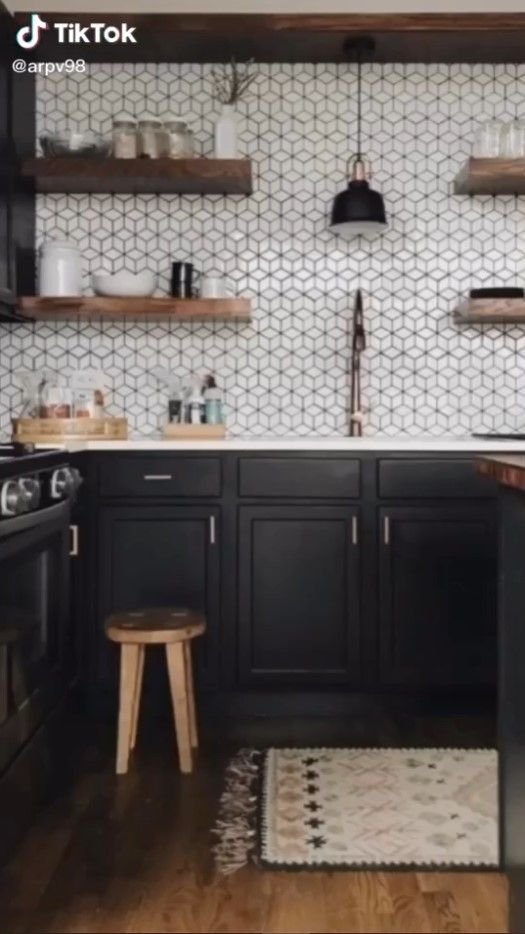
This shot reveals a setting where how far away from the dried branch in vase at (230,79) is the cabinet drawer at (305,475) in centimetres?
144

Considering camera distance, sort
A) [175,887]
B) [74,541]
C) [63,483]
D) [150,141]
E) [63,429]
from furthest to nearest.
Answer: [150,141] → [63,429] → [74,541] → [63,483] → [175,887]

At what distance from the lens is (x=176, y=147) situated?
3832 mm

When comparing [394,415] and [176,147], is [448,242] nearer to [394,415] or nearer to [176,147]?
[394,415]

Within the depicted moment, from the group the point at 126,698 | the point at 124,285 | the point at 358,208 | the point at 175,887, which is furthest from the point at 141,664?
the point at 358,208

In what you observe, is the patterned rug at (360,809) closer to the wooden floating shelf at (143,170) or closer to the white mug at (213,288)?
the white mug at (213,288)

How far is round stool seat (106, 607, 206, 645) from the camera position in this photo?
9.37 feet

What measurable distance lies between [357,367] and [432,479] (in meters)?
0.70

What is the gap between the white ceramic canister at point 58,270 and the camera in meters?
3.89

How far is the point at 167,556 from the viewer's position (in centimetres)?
346

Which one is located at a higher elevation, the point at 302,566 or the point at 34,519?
the point at 34,519

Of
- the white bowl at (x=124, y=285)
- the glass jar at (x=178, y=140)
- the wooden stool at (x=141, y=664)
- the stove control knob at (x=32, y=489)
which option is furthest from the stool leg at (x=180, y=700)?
the glass jar at (x=178, y=140)

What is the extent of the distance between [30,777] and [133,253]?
7.22 feet

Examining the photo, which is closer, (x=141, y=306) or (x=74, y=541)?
(x=74, y=541)

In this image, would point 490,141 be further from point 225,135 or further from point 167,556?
point 167,556
